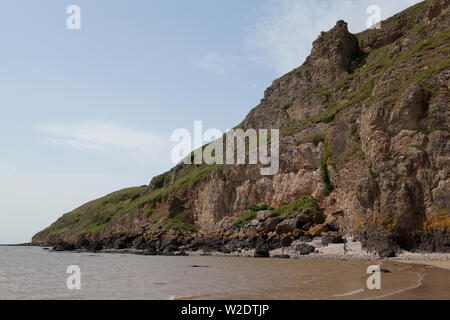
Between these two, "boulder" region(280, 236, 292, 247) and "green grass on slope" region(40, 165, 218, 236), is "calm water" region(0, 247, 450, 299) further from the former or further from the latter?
"green grass on slope" region(40, 165, 218, 236)

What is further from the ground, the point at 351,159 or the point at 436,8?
the point at 436,8

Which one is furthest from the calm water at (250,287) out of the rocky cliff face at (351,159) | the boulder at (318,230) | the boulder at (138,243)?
the boulder at (138,243)

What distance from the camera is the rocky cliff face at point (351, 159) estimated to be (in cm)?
3553

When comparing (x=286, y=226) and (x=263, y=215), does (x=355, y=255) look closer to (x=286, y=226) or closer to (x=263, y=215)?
(x=286, y=226)

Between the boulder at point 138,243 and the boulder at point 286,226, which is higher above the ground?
the boulder at point 286,226

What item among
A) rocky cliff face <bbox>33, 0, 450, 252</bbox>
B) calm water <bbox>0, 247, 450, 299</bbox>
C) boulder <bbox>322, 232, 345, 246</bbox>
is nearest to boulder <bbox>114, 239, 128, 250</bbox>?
rocky cliff face <bbox>33, 0, 450, 252</bbox>

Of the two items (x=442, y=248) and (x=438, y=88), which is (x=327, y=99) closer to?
(x=438, y=88)

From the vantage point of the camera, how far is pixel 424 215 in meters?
34.4

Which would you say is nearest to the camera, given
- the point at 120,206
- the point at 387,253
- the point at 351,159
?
the point at 387,253

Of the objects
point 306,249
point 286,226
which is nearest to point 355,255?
point 306,249

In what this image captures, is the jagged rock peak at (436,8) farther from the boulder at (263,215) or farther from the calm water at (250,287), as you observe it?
the calm water at (250,287)

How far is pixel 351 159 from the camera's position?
48.9 meters

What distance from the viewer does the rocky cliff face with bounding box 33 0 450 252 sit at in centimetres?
3553
